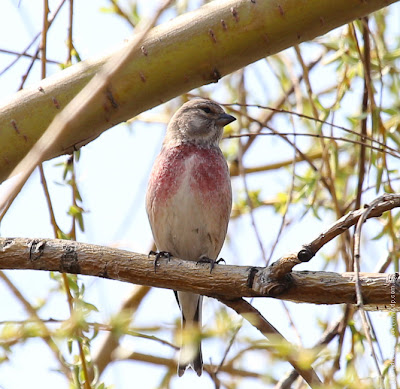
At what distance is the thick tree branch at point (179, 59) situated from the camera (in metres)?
3.53

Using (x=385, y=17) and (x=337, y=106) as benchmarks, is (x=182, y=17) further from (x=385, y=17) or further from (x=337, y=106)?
(x=385, y=17)

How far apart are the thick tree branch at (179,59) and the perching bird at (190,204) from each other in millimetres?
1794

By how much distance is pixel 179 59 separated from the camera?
3.57 meters

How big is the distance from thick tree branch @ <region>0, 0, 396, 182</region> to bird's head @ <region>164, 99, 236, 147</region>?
7.53 feet

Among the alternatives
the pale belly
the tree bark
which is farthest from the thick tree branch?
the pale belly

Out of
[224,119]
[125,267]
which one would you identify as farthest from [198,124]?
[125,267]

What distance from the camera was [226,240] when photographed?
20.3 feet

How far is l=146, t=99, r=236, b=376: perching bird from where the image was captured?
5.43m

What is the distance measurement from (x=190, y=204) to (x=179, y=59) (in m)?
2.00

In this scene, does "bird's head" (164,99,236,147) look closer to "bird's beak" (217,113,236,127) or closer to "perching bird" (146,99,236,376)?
"bird's beak" (217,113,236,127)

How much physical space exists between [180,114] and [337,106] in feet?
6.08

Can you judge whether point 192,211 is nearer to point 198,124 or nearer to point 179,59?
point 198,124

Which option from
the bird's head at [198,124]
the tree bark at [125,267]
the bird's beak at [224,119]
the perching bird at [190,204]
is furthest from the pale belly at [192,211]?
the tree bark at [125,267]

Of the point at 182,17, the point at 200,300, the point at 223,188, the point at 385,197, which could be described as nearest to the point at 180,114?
the point at 223,188
